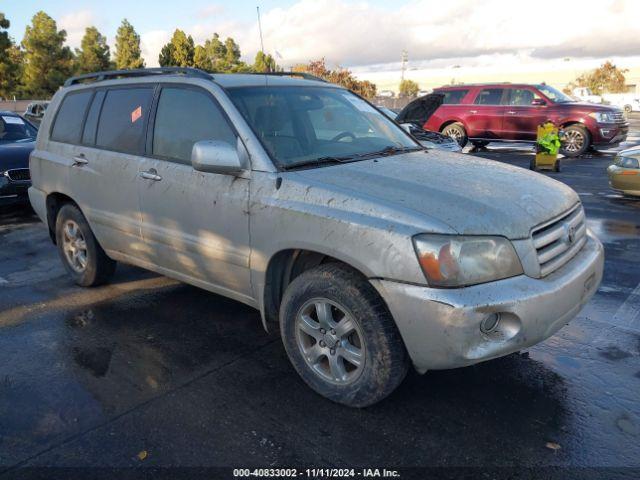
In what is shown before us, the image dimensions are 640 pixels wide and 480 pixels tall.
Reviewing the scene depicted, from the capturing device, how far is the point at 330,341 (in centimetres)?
301

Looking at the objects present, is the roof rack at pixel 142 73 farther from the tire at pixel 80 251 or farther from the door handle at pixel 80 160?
the tire at pixel 80 251

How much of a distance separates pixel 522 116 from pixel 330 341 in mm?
13509

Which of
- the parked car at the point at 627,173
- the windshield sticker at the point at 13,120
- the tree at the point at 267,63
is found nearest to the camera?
the tree at the point at 267,63

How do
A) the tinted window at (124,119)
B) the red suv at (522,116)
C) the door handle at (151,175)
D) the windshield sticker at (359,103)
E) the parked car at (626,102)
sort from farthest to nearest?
the parked car at (626,102), the red suv at (522,116), the windshield sticker at (359,103), the tinted window at (124,119), the door handle at (151,175)

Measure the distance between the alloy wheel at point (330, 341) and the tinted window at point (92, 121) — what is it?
257 cm

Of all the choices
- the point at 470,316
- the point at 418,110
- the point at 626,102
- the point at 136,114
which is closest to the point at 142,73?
the point at 136,114

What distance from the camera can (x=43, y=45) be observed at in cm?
3819

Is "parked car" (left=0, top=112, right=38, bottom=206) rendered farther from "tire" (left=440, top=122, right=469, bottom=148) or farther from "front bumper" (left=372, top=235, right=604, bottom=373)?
"tire" (left=440, top=122, right=469, bottom=148)

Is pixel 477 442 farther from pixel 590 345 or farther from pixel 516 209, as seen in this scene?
pixel 590 345

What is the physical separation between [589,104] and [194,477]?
14734 millimetres

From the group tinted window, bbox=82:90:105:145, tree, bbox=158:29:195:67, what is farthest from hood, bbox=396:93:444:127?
tree, bbox=158:29:195:67

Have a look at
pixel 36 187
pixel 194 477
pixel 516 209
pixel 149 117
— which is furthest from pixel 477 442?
pixel 36 187

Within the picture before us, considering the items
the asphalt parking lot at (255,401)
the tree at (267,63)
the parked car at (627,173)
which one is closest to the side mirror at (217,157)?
the asphalt parking lot at (255,401)

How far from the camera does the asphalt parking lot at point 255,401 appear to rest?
265 cm
